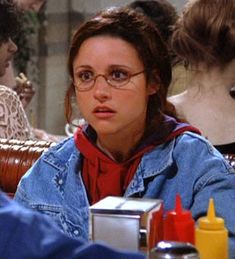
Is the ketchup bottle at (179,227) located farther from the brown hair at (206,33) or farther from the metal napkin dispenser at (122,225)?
the brown hair at (206,33)

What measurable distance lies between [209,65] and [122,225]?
1.44 metres

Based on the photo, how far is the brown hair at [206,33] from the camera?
2135 mm

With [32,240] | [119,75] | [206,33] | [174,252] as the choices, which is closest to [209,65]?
[206,33]

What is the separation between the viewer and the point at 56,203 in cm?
139

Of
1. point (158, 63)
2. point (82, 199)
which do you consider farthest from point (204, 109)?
point (82, 199)

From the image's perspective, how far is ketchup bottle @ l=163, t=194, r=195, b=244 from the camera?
0.91 meters

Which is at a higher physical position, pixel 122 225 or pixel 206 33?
pixel 206 33

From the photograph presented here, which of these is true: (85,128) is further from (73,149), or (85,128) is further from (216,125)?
(216,125)

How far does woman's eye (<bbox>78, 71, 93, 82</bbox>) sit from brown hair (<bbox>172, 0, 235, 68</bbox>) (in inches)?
32.9

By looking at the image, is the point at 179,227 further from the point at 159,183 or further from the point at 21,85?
the point at 21,85

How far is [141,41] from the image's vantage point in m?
1.42

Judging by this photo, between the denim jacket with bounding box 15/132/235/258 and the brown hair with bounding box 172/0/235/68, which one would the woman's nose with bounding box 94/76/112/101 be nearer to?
the denim jacket with bounding box 15/132/235/258

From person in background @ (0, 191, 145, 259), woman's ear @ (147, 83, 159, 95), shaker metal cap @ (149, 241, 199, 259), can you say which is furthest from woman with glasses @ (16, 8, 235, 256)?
person in background @ (0, 191, 145, 259)

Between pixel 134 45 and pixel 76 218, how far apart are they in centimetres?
36
